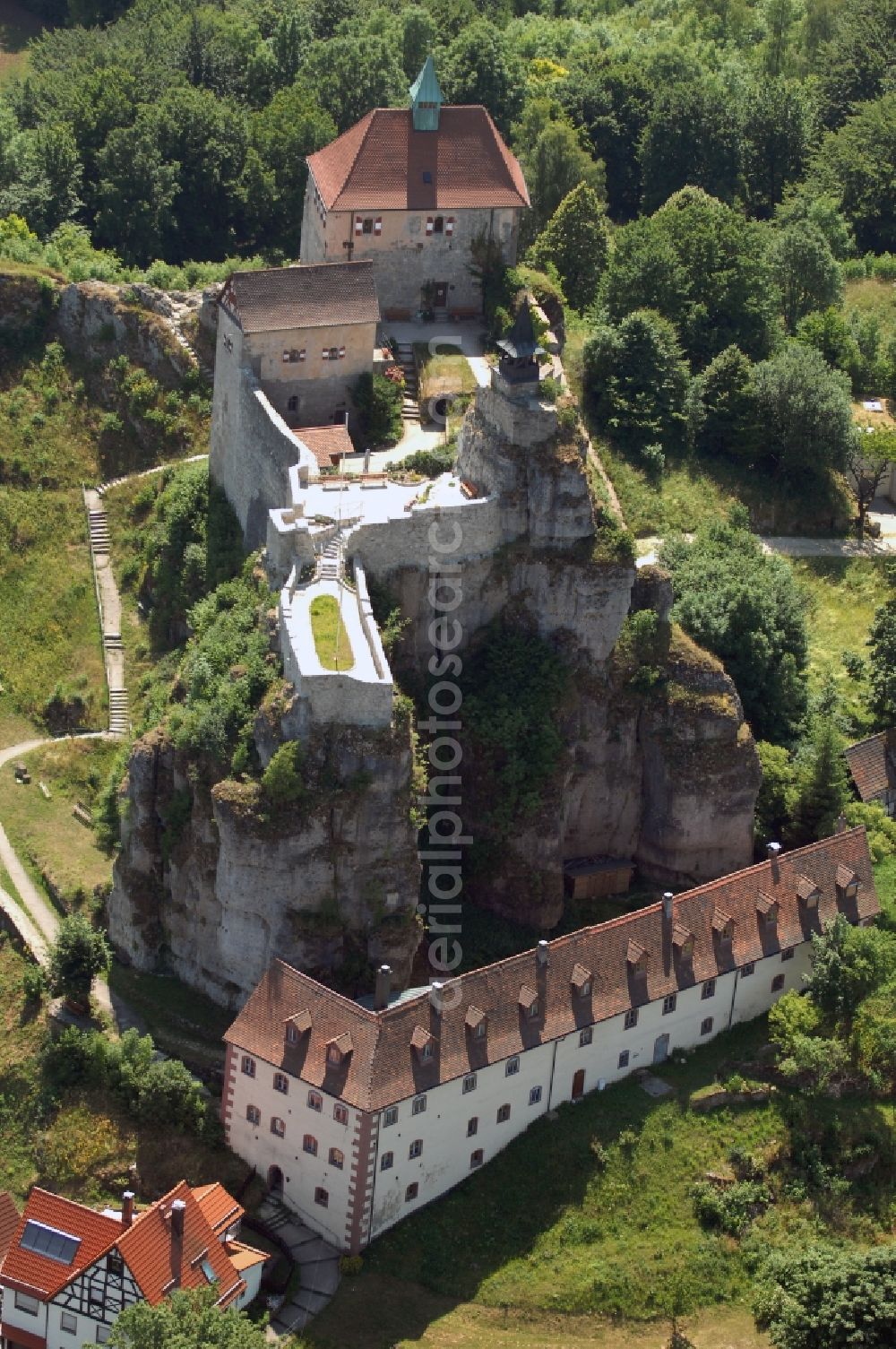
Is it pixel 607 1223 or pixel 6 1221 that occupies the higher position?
pixel 6 1221

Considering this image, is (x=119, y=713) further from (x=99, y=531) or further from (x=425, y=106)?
(x=425, y=106)

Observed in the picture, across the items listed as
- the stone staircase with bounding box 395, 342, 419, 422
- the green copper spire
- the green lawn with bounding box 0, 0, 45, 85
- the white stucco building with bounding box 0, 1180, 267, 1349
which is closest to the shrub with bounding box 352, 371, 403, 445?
the stone staircase with bounding box 395, 342, 419, 422

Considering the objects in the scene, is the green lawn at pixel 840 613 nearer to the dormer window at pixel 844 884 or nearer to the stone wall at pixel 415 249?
the dormer window at pixel 844 884

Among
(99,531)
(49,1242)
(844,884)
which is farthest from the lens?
(99,531)

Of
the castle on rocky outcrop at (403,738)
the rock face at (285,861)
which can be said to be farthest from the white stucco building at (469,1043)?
the castle on rocky outcrop at (403,738)

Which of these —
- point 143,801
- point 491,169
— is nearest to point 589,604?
point 143,801

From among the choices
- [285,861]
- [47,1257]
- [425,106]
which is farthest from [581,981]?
[425,106]

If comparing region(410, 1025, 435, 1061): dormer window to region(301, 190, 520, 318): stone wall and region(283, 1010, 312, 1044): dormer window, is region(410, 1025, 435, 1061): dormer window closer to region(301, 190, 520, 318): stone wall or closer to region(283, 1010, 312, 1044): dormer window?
region(283, 1010, 312, 1044): dormer window

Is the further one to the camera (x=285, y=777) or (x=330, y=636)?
(x=330, y=636)
